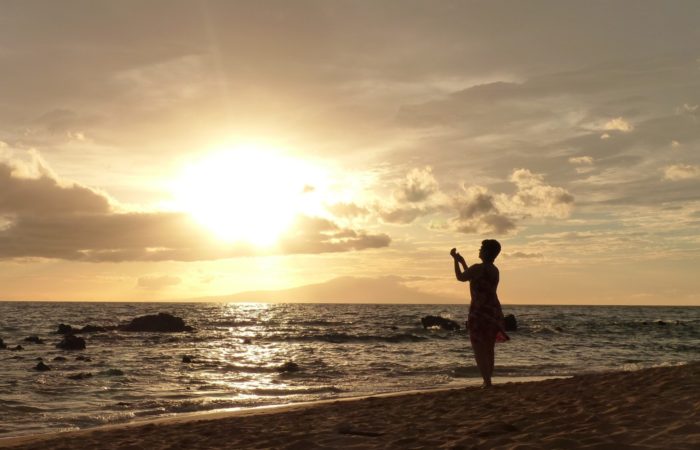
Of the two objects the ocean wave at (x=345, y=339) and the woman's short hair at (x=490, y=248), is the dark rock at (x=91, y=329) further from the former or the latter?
the woman's short hair at (x=490, y=248)

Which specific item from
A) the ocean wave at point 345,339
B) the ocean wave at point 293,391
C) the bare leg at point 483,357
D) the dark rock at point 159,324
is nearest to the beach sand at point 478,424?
the bare leg at point 483,357

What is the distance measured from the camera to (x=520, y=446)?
21.6 ft

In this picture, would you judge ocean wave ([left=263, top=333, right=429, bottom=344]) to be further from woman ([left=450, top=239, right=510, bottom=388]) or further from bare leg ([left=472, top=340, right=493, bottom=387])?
woman ([left=450, top=239, right=510, bottom=388])

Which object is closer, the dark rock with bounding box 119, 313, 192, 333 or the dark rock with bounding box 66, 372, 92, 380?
the dark rock with bounding box 66, 372, 92, 380

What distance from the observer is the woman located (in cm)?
1035

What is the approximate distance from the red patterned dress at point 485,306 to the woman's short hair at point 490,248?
14 centimetres

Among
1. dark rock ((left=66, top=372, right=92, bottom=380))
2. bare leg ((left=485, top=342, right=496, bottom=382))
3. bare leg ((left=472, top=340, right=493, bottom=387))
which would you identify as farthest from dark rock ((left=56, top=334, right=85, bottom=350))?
bare leg ((left=485, top=342, right=496, bottom=382))

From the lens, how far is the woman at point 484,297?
10.4m

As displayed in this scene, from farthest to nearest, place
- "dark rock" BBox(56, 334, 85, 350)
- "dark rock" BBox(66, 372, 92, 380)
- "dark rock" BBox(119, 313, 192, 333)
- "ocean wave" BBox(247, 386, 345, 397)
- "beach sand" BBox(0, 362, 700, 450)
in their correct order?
1. "dark rock" BBox(119, 313, 192, 333)
2. "dark rock" BBox(56, 334, 85, 350)
3. "dark rock" BBox(66, 372, 92, 380)
4. "ocean wave" BBox(247, 386, 345, 397)
5. "beach sand" BBox(0, 362, 700, 450)

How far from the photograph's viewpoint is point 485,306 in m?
10.6

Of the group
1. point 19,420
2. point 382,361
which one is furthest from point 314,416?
point 382,361

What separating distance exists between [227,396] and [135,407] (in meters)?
2.61


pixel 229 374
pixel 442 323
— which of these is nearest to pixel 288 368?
pixel 229 374

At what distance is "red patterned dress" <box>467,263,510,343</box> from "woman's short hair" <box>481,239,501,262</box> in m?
0.14
